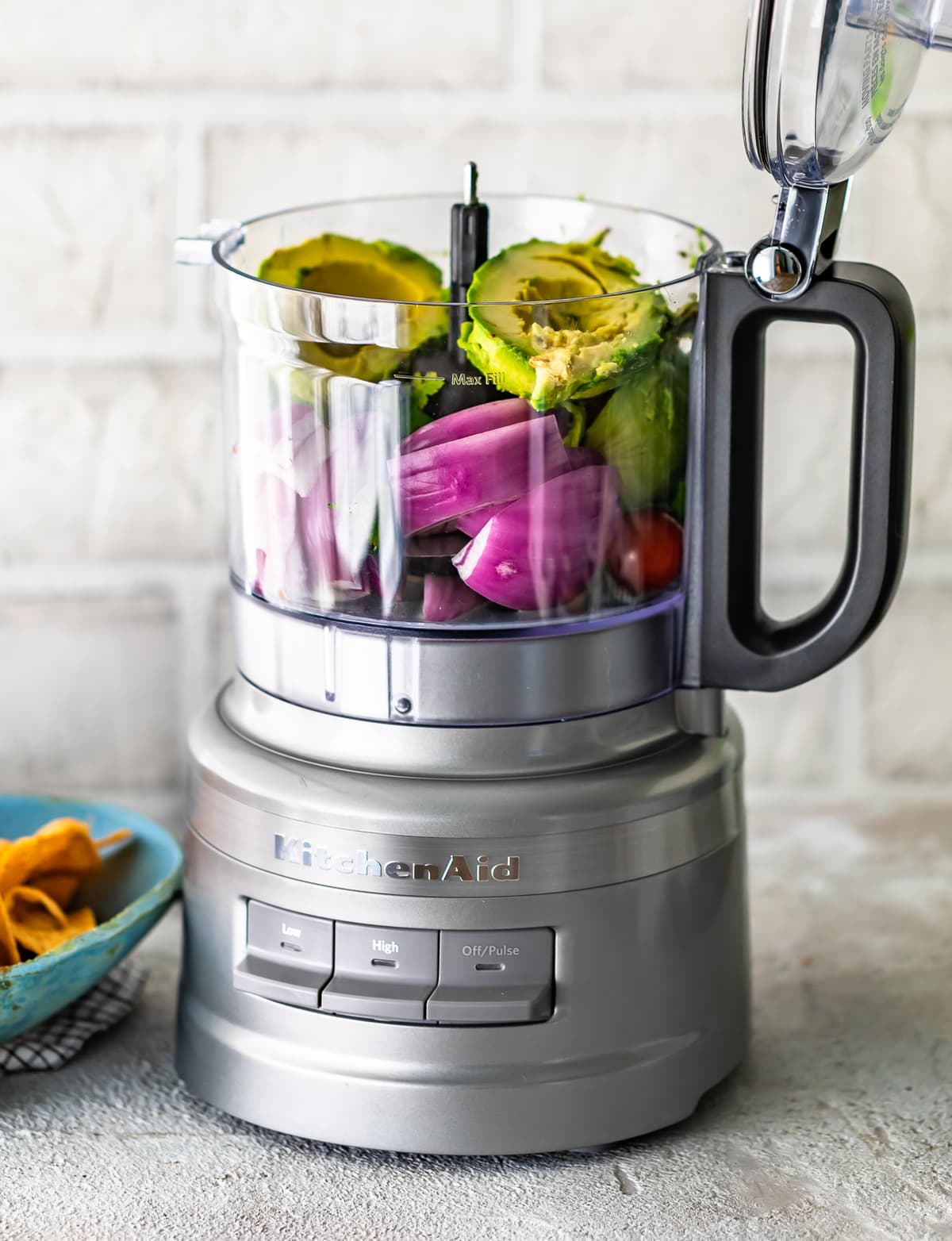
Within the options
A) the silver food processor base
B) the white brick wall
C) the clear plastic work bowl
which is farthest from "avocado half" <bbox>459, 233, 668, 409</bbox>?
the white brick wall

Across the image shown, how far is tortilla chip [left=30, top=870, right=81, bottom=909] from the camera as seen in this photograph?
0.71m

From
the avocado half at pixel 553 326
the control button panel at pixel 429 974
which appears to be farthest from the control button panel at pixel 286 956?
the avocado half at pixel 553 326

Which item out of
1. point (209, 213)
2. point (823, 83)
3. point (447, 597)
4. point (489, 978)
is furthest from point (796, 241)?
point (209, 213)

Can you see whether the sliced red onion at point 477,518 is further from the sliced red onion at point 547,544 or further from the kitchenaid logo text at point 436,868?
the kitchenaid logo text at point 436,868

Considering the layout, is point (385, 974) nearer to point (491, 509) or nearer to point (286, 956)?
point (286, 956)

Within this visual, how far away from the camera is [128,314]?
2.82ft

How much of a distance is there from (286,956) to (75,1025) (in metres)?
0.15

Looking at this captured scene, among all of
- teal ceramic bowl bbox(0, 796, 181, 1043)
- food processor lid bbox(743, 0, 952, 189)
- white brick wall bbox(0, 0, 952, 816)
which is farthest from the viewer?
white brick wall bbox(0, 0, 952, 816)

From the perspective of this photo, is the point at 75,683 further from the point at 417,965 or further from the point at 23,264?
the point at 417,965

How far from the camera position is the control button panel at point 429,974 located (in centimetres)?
58

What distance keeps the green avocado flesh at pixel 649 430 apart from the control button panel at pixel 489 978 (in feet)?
0.56

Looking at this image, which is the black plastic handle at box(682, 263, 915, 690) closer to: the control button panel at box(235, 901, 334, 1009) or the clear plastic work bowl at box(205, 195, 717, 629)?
the clear plastic work bowl at box(205, 195, 717, 629)

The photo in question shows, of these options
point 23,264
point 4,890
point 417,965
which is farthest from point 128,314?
point 417,965

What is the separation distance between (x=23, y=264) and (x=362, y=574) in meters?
0.37
